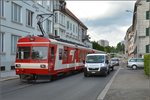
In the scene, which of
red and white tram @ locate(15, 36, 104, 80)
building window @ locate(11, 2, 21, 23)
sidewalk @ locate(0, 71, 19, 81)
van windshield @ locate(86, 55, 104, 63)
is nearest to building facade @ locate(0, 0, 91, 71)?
building window @ locate(11, 2, 21, 23)

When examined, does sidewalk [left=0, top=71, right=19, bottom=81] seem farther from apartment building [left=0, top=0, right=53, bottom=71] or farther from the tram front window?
apartment building [left=0, top=0, right=53, bottom=71]

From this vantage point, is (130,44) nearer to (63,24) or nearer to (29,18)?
(63,24)

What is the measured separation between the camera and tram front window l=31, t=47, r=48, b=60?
23.8m

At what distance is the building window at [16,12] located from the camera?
3834 centimetres

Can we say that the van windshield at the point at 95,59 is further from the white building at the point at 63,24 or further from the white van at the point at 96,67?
the white building at the point at 63,24

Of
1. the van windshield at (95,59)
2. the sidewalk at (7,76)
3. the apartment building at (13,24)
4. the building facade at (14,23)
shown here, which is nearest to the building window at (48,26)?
the building facade at (14,23)

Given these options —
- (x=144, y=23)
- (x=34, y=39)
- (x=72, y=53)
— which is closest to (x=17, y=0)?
(x=72, y=53)

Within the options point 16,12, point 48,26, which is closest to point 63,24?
point 48,26

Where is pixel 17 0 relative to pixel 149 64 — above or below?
above

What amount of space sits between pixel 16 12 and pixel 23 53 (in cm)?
1600

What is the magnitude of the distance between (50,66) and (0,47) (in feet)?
40.9

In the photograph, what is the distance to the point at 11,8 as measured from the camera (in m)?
37.6

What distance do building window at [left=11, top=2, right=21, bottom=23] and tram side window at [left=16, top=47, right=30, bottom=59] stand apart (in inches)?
566

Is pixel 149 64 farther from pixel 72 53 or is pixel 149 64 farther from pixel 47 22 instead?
pixel 47 22
